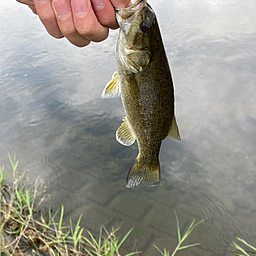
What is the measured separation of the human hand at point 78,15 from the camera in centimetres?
152

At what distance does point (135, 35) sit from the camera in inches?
68.0

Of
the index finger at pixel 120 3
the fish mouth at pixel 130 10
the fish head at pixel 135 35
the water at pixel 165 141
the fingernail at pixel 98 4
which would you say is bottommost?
the water at pixel 165 141

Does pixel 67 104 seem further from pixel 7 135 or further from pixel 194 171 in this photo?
pixel 194 171

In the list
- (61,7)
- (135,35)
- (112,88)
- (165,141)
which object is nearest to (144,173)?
(112,88)

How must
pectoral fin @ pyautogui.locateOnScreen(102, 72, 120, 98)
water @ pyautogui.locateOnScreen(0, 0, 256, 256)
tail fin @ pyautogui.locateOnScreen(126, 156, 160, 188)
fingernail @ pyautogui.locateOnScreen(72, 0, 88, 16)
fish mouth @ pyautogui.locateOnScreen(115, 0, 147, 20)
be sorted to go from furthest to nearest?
water @ pyautogui.locateOnScreen(0, 0, 256, 256), tail fin @ pyautogui.locateOnScreen(126, 156, 160, 188), pectoral fin @ pyautogui.locateOnScreen(102, 72, 120, 98), fish mouth @ pyautogui.locateOnScreen(115, 0, 147, 20), fingernail @ pyautogui.locateOnScreen(72, 0, 88, 16)

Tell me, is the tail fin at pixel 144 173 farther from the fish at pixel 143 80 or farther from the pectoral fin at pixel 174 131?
the pectoral fin at pixel 174 131

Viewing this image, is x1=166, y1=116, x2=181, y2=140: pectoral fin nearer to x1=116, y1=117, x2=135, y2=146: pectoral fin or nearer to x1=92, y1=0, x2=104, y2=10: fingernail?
x1=116, y1=117, x2=135, y2=146: pectoral fin

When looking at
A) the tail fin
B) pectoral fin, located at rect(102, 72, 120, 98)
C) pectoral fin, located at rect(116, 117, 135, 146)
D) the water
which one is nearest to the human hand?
pectoral fin, located at rect(102, 72, 120, 98)

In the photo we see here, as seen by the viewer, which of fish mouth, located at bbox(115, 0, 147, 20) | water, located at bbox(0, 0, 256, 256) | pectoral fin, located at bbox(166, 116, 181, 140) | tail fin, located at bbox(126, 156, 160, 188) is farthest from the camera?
water, located at bbox(0, 0, 256, 256)

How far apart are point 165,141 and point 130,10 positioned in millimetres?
5138

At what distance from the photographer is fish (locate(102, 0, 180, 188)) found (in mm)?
1672

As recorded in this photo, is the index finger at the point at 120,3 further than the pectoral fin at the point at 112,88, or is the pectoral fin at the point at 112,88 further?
the pectoral fin at the point at 112,88

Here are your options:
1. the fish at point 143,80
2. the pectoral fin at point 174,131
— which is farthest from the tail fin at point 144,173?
the pectoral fin at point 174,131

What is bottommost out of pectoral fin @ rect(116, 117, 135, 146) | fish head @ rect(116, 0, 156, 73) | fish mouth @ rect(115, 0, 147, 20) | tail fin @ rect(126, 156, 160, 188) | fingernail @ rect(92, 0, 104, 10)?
tail fin @ rect(126, 156, 160, 188)
